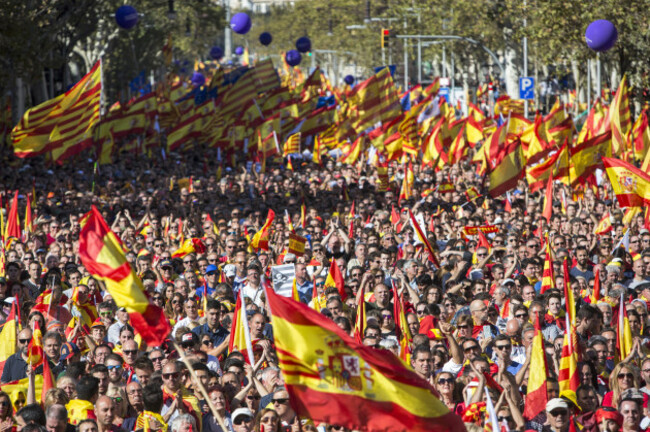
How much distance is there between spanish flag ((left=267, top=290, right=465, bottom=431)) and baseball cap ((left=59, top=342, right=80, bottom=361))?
124 inches

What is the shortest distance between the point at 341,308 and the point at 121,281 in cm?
356

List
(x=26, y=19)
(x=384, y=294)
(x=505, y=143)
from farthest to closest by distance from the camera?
(x=26, y=19) → (x=505, y=143) → (x=384, y=294)

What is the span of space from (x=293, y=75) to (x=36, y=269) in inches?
3529

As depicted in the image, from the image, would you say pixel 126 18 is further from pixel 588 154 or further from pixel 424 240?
pixel 424 240

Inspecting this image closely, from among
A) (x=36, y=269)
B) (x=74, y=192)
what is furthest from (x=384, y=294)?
(x=74, y=192)

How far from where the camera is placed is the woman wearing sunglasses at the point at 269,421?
23.3ft

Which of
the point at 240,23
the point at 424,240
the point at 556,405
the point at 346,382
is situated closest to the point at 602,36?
the point at 424,240

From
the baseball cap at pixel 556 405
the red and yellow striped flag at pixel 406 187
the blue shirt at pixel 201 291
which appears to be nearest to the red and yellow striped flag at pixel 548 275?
the blue shirt at pixel 201 291

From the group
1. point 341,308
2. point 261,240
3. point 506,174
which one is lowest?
point 261,240

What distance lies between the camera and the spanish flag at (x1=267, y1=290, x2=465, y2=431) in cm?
612

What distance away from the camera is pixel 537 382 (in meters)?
7.91

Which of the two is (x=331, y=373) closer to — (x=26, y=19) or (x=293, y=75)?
(x=26, y=19)

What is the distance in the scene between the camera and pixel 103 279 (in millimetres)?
7078

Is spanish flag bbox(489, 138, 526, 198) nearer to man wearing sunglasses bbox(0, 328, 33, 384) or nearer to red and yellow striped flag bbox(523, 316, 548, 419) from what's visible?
man wearing sunglasses bbox(0, 328, 33, 384)
